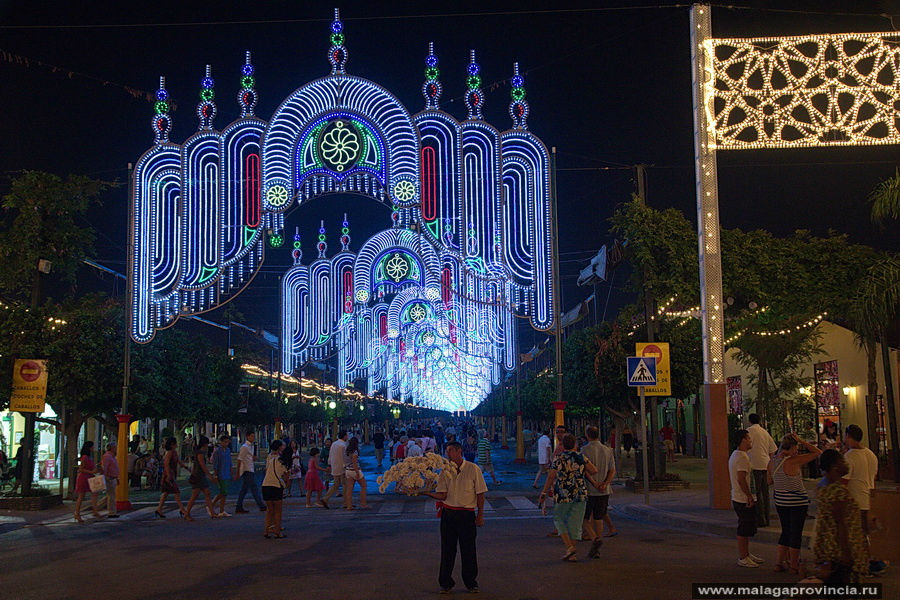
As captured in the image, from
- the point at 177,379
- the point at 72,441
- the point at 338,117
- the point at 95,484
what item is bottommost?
the point at 95,484

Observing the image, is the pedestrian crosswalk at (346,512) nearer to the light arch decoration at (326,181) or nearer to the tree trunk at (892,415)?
the light arch decoration at (326,181)

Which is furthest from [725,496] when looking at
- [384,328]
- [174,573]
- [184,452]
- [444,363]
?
[444,363]

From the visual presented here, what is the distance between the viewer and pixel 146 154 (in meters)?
26.2

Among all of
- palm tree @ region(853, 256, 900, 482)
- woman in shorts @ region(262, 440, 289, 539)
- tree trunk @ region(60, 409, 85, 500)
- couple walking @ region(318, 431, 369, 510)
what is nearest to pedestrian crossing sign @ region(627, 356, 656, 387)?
palm tree @ region(853, 256, 900, 482)

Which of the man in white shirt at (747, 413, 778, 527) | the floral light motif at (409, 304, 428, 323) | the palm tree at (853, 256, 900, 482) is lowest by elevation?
the man in white shirt at (747, 413, 778, 527)

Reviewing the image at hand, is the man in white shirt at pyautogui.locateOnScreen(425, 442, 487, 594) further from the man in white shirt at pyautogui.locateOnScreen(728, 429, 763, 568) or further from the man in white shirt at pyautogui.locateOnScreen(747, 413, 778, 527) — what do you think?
the man in white shirt at pyautogui.locateOnScreen(747, 413, 778, 527)

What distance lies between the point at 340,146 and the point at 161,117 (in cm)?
503

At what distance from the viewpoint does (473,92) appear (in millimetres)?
26922

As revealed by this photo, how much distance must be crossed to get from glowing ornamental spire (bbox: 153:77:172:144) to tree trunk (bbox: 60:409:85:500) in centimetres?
813

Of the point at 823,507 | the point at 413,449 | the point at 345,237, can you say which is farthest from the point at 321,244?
the point at 823,507

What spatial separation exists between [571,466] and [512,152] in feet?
48.7

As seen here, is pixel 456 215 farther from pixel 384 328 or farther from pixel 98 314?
pixel 384 328

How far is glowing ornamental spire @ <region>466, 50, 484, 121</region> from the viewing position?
2667 cm

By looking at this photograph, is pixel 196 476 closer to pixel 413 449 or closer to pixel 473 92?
pixel 413 449
